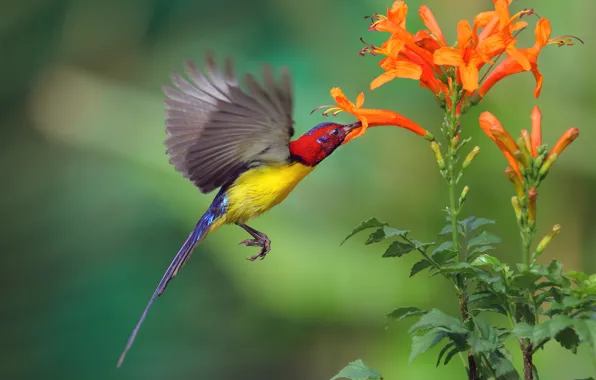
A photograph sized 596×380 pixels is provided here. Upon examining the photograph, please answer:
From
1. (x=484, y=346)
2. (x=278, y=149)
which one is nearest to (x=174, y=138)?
(x=278, y=149)

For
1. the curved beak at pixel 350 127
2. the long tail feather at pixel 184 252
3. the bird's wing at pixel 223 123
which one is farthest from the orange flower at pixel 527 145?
the long tail feather at pixel 184 252

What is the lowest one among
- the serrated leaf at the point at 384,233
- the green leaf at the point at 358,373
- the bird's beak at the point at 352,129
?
the green leaf at the point at 358,373

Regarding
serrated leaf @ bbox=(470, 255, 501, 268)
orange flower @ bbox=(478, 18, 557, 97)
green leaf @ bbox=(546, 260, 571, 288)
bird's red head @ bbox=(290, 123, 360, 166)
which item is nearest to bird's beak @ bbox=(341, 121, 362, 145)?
bird's red head @ bbox=(290, 123, 360, 166)

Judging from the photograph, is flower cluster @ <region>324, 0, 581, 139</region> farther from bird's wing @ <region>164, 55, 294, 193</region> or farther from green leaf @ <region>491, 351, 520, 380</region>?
green leaf @ <region>491, 351, 520, 380</region>

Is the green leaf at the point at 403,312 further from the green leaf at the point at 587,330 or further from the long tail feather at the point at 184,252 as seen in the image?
the long tail feather at the point at 184,252

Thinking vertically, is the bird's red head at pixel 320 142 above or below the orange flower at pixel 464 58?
below

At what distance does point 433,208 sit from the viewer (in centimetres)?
359

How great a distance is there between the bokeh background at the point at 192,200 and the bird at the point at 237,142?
6.44 ft

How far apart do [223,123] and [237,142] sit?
0.16 feet

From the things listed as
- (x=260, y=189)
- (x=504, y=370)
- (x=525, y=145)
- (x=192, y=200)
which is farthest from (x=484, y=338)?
(x=192, y=200)

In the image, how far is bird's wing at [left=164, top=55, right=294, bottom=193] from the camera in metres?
1.52

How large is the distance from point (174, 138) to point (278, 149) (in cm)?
26

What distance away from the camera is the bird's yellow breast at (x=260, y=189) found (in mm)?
Result: 1638

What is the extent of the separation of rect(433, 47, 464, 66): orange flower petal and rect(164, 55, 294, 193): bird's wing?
0.86ft
